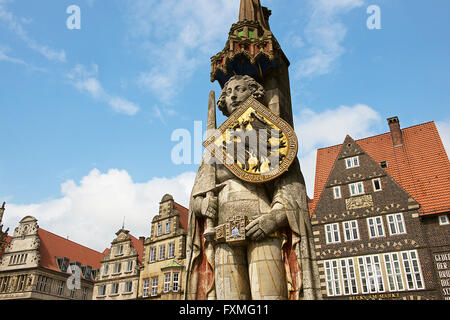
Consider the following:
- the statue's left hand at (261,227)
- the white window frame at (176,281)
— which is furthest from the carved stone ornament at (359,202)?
the statue's left hand at (261,227)

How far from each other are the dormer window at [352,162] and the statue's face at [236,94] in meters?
17.4

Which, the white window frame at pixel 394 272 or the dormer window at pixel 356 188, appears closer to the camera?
the white window frame at pixel 394 272

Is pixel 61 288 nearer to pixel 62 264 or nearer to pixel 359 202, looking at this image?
pixel 62 264

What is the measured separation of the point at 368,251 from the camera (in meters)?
19.8

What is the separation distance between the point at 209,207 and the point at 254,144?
4.49 feet

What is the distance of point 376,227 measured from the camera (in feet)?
66.4

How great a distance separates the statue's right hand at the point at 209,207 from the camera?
596 centimetres

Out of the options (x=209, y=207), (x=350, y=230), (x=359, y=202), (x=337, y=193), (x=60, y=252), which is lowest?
(x=209, y=207)

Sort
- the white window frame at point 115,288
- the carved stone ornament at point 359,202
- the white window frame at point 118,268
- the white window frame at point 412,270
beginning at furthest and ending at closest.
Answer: the white window frame at point 118,268, the white window frame at point 115,288, the carved stone ornament at point 359,202, the white window frame at point 412,270

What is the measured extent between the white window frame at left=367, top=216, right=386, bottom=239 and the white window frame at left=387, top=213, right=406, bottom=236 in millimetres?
404

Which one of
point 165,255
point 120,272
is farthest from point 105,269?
point 165,255

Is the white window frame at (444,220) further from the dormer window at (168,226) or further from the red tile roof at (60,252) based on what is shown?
the red tile roof at (60,252)

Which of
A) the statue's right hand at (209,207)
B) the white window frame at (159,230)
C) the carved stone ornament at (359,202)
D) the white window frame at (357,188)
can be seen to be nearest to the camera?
the statue's right hand at (209,207)

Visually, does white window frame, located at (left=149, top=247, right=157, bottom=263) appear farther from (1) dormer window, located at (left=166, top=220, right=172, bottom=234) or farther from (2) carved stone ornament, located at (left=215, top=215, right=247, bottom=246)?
(2) carved stone ornament, located at (left=215, top=215, right=247, bottom=246)
